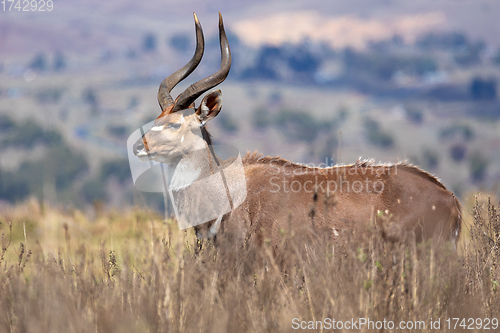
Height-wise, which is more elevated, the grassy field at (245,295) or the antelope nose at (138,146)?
the antelope nose at (138,146)

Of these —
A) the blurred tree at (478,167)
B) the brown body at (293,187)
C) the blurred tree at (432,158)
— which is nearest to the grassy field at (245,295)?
the brown body at (293,187)

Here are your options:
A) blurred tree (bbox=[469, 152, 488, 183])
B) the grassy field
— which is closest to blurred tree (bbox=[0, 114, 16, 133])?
blurred tree (bbox=[469, 152, 488, 183])

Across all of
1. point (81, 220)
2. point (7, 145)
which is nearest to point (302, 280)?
point (81, 220)

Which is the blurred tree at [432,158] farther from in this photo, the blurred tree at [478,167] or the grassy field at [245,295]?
the grassy field at [245,295]

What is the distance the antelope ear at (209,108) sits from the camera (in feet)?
24.6

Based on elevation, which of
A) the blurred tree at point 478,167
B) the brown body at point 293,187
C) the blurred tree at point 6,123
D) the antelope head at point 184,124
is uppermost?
the antelope head at point 184,124

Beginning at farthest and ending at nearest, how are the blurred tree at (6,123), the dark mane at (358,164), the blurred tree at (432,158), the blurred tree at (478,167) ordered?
the blurred tree at (6,123) → the blurred tree at (432,158) → the blurred tree at (478,167) → the dark mane at (358,164)

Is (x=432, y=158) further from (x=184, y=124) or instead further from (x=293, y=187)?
(x=184, y=124)

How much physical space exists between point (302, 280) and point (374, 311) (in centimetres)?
143

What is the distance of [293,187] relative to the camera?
7531 millimetres

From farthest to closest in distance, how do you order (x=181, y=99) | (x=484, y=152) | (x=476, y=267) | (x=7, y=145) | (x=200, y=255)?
(x=484, y=152), (x=7, y=145), (x=181, y=99), (x=476, y=267), (x=200, y=255)

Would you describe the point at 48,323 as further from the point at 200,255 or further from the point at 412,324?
the point at 412,324

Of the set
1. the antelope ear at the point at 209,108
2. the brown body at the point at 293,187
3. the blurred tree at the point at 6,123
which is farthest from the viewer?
the blurred tree at the point at 6,123

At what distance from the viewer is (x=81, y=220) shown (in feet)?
45.0
